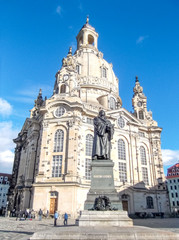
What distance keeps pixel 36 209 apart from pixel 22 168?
46.7 ft

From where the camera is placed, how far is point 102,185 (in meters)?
11.3

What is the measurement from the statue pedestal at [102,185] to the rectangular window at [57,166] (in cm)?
2106

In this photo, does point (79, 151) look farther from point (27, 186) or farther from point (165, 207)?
point (165, 207)

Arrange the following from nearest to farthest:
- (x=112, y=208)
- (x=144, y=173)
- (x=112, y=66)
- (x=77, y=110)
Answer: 1. (x=112, y=208)
2. (x=77, y=110)
3. (x=144, y=173)
4. (x=112, y=66)

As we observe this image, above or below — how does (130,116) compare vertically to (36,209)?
above

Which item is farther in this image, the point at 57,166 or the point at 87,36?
the point at 87,36

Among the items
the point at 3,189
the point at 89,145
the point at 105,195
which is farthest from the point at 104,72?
the point at 3,189

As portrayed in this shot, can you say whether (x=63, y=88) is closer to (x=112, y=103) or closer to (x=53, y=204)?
(x=112, y=103)


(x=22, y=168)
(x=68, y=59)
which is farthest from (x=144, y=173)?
(x=68, y=59)

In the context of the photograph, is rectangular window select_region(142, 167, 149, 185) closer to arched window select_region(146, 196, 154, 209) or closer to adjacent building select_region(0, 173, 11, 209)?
arched window select_region(146, 196, 154, 209)

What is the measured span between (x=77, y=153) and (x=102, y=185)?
21.2 meters

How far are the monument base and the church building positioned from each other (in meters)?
20.2

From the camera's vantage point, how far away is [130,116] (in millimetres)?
41906

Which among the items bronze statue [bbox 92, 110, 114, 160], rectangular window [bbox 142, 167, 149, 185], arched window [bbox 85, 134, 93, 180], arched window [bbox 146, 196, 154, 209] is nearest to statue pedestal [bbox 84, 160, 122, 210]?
bronze statue [bbox 92, 110, 114, 160]
